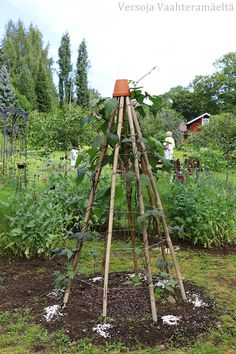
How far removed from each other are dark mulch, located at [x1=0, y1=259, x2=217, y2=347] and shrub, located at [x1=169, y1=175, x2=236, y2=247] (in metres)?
1.41

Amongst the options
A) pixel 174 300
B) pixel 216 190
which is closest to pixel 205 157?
pixel 216 190

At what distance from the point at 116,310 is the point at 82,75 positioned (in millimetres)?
40510

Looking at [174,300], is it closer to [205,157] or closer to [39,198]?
[39,198]

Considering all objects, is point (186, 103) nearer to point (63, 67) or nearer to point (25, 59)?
point (63, 67)

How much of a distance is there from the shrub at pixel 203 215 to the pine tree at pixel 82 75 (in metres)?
33.0

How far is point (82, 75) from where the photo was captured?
4134 centimetres

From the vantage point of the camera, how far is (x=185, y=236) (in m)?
4.89

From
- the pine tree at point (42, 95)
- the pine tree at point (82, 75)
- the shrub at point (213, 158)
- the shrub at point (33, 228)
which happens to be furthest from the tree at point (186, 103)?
the shrub at point (33, 228)

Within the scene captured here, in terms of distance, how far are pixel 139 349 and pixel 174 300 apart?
65 cm

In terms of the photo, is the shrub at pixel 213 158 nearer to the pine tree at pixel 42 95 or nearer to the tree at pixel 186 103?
the pine tree at pixel 42 95

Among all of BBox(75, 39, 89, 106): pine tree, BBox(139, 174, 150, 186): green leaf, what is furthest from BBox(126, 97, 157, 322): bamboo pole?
BBox(75, 39, 89, 106): pine tree

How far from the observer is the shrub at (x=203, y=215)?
4.68 metres

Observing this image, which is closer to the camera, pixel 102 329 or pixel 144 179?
pixel 102 329

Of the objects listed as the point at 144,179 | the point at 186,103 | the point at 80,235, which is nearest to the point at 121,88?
the point at 144,179
